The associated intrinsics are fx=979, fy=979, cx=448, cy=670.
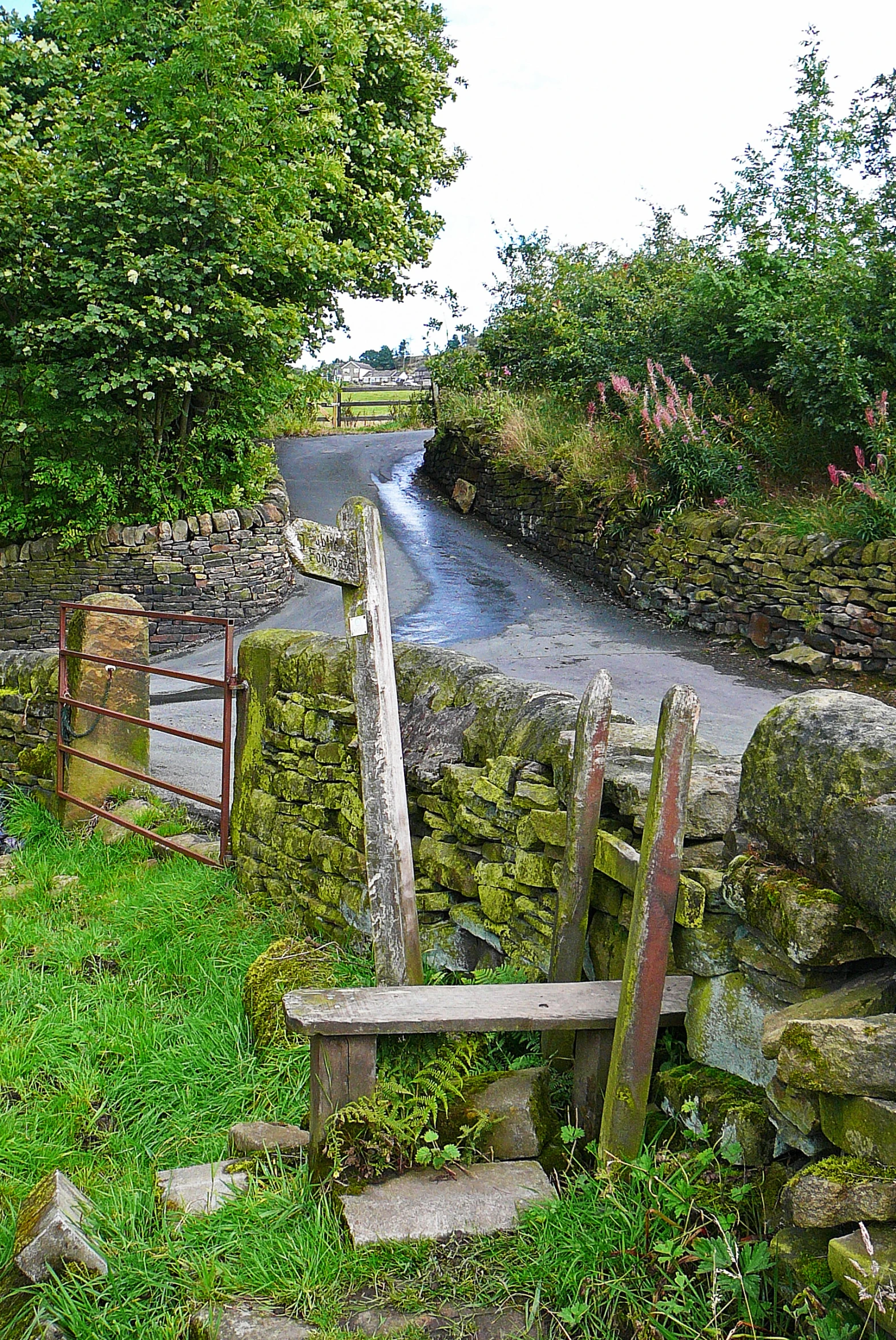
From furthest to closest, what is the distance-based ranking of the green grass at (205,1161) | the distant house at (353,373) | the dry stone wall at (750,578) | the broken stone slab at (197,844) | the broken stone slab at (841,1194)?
the distant house at (353,373) < the dry stone wall at (750,578) < the broken stone slab at (197,844) < the green grass at (205,1161) < the broken stone slab at (841,1194)

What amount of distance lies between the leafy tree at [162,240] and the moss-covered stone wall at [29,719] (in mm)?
5716

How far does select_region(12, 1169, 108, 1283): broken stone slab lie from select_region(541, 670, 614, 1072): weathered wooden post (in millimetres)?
1448

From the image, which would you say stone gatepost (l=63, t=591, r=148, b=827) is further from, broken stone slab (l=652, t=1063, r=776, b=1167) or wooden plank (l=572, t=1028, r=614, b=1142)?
broken stone slab (l=652, t=1063, r=776, b=1167)

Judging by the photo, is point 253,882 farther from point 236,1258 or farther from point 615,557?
point 615,557

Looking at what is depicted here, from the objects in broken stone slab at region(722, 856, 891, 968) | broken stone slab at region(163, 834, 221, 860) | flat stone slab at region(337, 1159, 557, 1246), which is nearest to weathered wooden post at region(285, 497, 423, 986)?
flat stone slab at region(337, 1159, 557, 1246)

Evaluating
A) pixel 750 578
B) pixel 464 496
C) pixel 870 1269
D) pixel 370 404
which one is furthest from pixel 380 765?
pixel 370 404

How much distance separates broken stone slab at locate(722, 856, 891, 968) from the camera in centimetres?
194

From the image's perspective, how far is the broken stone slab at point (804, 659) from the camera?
8.99m

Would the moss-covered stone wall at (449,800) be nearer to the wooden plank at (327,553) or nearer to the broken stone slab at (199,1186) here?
the wooden plank at (327,553)

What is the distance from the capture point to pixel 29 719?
305 inches

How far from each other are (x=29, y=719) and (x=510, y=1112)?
6.18m

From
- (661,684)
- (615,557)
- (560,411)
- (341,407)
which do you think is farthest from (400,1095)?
(341,407)

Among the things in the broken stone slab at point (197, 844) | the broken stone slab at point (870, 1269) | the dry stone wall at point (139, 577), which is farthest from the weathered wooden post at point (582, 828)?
the dry stone wall at point (139, 577)

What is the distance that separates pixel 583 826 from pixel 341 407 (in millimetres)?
32618
